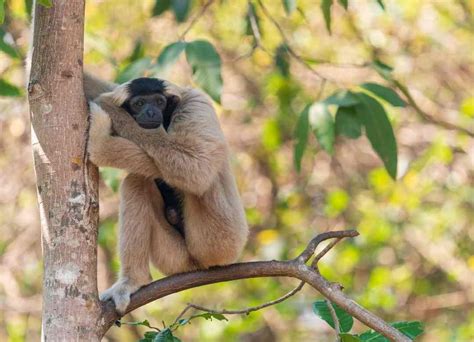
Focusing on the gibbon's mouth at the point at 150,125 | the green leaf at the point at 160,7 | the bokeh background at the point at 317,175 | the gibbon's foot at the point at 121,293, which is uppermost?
the green leaf at the point at 160,7

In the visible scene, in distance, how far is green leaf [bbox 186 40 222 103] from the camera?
6.05 metres

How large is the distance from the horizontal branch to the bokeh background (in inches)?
237

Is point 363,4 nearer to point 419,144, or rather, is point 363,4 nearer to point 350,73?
point 350,73

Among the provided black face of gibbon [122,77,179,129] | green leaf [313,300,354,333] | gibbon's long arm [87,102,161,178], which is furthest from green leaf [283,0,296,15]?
green leaf [313,300,354,333]

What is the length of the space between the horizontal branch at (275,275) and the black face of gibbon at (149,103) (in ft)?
3.50

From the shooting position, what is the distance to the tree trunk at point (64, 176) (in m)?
3.93

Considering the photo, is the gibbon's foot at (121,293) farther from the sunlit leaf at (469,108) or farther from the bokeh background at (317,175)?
the sunlit leaf at (469,108)

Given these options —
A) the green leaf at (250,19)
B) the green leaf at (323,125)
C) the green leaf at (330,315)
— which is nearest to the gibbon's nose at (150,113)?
the green leaf at (323,125)

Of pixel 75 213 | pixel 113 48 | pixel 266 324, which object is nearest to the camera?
pixel 75 213

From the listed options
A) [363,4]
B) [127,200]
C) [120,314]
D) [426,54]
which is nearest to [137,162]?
[127,200]

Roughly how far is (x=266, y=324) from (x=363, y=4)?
4968 mm

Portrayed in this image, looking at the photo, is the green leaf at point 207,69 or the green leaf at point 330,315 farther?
the green leaf at point 207,69

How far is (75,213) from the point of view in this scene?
4.02 meters

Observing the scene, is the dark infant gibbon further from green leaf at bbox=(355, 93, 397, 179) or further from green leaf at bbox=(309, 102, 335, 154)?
green leaf at bbox=(355, 93, 397, 179)
